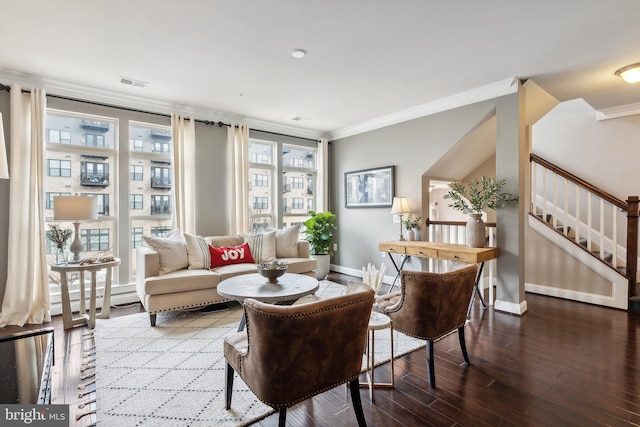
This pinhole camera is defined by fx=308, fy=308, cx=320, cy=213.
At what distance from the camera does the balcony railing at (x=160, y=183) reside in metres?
4.40

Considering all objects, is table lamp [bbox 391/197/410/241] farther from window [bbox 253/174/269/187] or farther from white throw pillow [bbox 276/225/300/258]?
window [bbox 253/174/269/187]

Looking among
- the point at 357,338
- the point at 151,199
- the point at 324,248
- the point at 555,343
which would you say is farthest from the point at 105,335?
the point at 555,343

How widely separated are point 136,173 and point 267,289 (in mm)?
2912

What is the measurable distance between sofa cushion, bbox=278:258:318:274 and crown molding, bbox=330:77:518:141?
2555mm

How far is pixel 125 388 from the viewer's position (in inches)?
84.1

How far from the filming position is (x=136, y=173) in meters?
4.26

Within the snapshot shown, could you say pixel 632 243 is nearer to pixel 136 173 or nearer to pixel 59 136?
pixel 136 173

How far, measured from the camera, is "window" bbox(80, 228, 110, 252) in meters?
3.92

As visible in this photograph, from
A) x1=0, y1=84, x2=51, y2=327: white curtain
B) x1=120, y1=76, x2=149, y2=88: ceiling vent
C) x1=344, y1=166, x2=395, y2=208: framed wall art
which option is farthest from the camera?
x1=344, y1=166, x2=395, y2=208: framed wall art

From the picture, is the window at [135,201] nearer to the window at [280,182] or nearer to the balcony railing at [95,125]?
the balcony railing at [95,125]

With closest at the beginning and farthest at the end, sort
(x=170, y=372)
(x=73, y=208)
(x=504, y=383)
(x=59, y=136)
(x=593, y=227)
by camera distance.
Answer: (x=504, y=383) → (x=170, y=372) → (x=73, y=208) → (x=59, y=136) → (x=593, y=227)

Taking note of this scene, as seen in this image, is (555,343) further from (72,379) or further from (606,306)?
(72,379)

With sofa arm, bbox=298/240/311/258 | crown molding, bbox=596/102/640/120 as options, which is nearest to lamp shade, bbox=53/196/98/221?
sofa arm, bbox=298/240/311/258

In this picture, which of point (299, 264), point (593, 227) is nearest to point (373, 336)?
point (299, 264)
